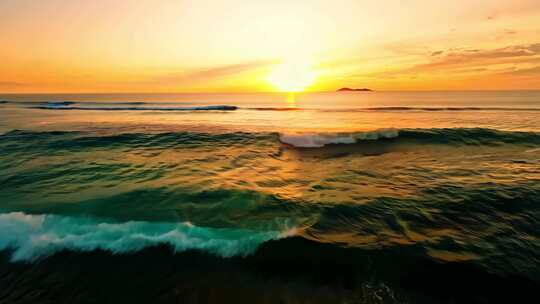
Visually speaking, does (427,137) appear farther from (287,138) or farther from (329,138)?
(287,138)

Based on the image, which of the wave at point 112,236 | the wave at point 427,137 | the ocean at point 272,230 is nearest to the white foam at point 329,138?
the wave at point 427,137

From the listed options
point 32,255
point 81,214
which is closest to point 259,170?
point 81,214

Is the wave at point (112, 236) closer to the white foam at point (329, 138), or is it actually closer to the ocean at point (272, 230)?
the ocean at point (272, 230)

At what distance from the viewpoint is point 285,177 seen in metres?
9.94

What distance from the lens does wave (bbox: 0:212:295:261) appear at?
5.26 meters

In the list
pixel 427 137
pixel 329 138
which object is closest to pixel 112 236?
pixel 329 138

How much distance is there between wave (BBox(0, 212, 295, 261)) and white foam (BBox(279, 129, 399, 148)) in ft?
34.0

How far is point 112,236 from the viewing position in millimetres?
5727

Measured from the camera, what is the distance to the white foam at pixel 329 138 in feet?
51.9

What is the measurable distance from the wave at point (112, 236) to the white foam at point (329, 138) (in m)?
10.4

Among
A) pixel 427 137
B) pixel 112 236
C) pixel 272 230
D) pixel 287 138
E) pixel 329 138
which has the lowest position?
pixel 112 236

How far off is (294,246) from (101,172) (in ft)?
29.8

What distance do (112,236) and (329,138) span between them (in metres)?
13.6

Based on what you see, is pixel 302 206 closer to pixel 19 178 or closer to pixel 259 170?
pixel 259 170
